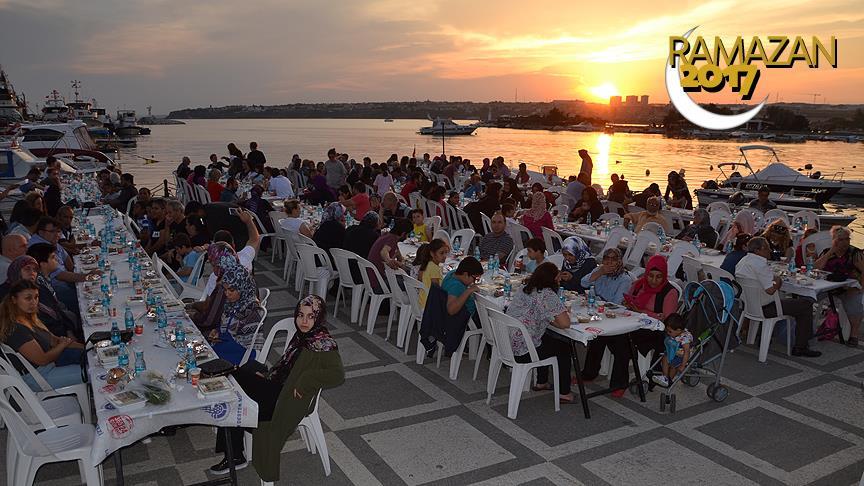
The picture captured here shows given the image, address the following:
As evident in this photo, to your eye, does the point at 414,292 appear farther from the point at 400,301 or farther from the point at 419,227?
the point at 419,227

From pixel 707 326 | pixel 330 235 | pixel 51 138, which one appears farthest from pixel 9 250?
pixel 51 138

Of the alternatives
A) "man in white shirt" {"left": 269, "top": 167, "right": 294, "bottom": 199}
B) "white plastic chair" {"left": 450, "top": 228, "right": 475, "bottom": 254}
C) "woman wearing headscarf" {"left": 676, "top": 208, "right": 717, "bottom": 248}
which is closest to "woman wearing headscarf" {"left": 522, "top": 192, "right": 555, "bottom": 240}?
"white plastic chair" {"left": 450, "top": 228, "right": 475, "bottom": 254}

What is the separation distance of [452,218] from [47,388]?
8.57 metres

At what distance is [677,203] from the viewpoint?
13.7 meters

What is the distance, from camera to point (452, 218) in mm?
12281

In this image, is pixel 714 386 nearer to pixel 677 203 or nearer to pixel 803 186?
pixel 677 203

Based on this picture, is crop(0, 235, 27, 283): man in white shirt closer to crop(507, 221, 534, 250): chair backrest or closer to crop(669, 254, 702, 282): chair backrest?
crop(507, 221, 534, 250): chair backrest

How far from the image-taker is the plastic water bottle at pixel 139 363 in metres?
4.09

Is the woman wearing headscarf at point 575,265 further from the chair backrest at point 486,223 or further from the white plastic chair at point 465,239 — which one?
the chair backrest at point 486,223

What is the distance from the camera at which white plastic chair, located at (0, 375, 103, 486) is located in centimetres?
351

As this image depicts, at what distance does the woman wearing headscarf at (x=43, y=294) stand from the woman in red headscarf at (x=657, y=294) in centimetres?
523

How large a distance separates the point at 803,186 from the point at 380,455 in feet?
76.6

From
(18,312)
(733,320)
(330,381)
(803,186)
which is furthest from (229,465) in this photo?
(803,186)

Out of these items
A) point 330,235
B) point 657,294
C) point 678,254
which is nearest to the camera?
point 657,294
